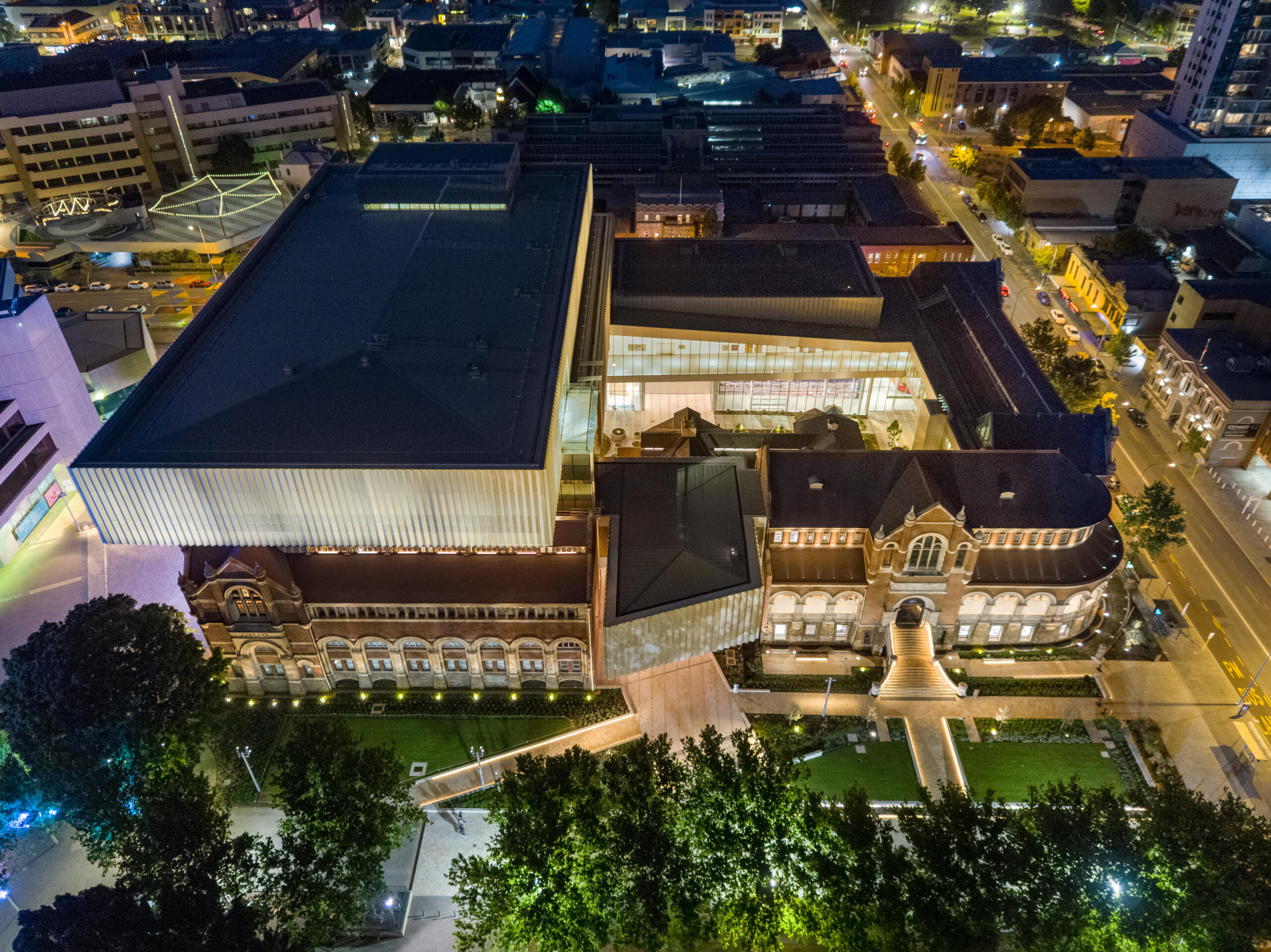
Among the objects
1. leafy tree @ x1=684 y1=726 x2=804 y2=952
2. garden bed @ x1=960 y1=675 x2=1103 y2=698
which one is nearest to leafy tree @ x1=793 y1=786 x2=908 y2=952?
leafy tree @ x1=684 y1=726 x2=804 y2=952

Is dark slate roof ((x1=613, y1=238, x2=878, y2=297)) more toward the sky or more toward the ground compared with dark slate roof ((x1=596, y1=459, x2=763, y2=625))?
more toward the sky

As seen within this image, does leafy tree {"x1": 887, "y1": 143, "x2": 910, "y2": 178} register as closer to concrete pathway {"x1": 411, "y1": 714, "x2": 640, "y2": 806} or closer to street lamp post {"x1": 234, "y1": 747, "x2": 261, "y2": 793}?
concrete pathway {"x1": 411, "y1": 714, "x2": 640, "y2": 806}

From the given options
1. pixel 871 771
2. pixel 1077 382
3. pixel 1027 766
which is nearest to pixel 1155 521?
pixel 1077 382

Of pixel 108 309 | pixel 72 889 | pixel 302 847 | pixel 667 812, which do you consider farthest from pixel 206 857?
pixel 108 309

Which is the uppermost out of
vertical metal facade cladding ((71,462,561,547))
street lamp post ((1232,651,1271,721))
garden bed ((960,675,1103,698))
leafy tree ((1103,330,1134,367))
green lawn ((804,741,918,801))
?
vertical metal facade cladding ((71,462,561,547))

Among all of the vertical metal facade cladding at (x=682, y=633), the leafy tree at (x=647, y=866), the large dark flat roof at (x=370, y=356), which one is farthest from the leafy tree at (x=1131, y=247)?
the leafy tree at (x=647, y=866)

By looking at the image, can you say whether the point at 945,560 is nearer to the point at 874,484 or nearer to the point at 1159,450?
the point at 874,484
